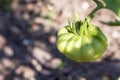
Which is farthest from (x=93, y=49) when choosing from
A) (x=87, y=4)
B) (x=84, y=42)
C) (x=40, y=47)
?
(x=87, y=4)

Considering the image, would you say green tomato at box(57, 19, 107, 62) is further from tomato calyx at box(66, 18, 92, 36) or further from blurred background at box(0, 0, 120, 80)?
blurred background at box(0, 0, 120, 80)

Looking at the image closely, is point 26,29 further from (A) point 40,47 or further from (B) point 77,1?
(B) point 77,1

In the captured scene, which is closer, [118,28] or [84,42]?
[84,42]

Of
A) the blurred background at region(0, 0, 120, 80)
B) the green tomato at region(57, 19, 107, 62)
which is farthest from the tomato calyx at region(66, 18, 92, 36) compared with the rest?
the blurred background at region(0, 0, 120, 80)

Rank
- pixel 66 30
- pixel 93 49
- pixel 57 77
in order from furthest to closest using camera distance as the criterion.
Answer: pixel 57 77 → pixel 66 30 → pixel 93 49

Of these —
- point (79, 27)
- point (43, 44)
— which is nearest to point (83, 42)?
point (79, 27)
